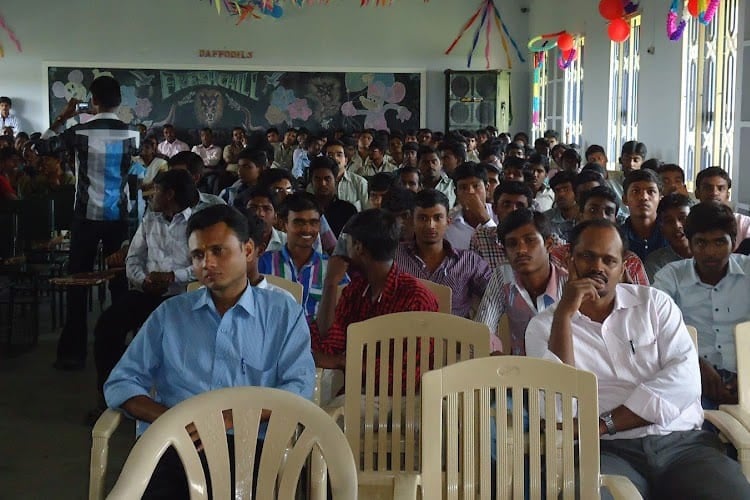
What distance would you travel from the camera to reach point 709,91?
7.08 metres

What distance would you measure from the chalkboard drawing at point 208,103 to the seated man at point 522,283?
11.9 m

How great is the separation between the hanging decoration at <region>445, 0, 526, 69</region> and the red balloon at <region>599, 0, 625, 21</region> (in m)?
6.51

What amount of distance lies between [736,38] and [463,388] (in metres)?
5.17

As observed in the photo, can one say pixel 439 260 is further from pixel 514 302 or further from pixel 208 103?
pixel 208 103

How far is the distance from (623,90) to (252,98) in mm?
6731

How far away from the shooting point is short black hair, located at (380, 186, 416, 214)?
455 centimetres

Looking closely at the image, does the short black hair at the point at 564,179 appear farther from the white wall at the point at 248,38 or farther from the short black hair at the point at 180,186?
the white wall at the point at 248,38

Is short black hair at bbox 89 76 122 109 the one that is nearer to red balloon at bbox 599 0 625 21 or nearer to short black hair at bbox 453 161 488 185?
short black hair at bbox 453 161 488 185

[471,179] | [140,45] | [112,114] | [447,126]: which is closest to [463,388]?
[471,179]

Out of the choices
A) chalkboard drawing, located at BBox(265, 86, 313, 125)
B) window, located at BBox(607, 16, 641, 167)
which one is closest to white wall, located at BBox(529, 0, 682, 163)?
window, located at BBox(607, 16, 641, 167)

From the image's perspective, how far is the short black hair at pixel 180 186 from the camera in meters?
4.55

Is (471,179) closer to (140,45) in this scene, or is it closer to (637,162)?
(637,162)

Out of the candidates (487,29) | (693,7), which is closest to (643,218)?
(693,7)

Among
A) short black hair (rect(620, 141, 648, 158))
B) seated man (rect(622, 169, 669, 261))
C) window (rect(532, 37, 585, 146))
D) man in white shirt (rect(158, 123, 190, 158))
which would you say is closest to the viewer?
seated man (rect(622, 169, 669, 261))
